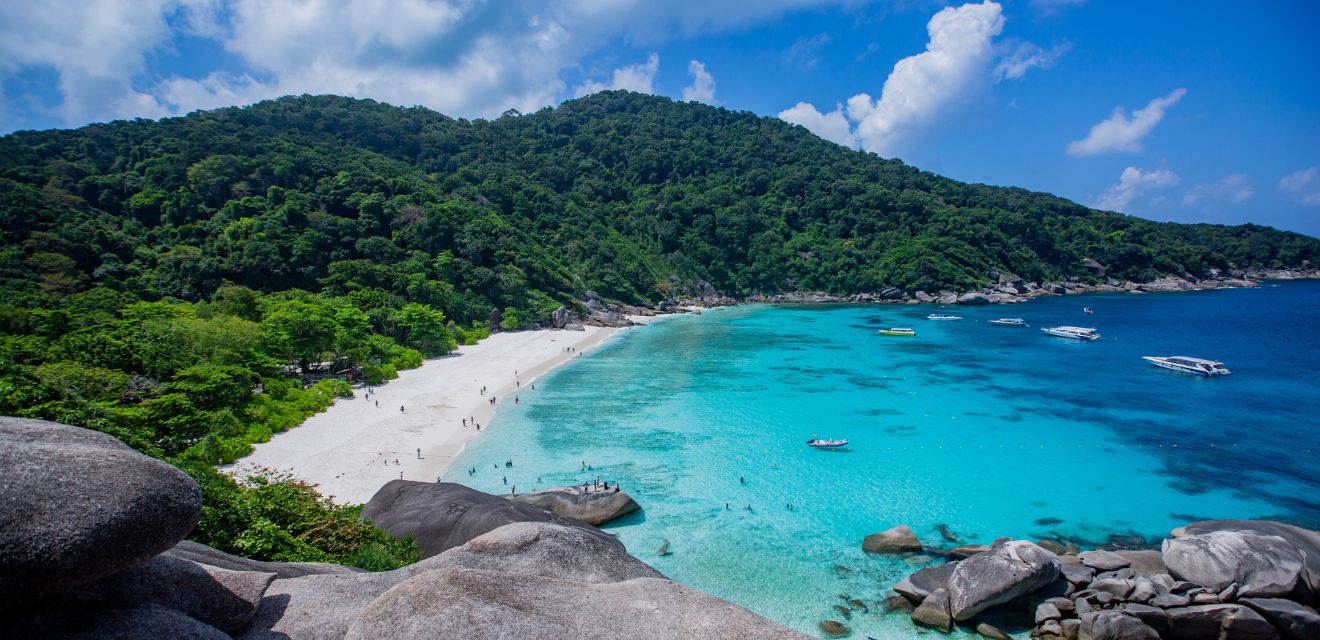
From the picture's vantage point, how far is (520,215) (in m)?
110

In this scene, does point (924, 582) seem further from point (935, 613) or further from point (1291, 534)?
point (1291, 534)

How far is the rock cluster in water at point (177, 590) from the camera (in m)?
5.20

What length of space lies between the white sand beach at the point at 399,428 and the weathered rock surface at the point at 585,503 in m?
6.86

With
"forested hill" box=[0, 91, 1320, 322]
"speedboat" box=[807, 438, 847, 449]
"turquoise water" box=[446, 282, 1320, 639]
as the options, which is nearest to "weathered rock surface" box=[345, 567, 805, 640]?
"turquoise water" box=[446, 282, 1320, 639]

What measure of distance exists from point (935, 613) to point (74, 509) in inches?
796

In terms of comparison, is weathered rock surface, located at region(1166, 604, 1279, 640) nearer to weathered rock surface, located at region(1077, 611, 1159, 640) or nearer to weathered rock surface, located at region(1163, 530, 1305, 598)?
weathered rock surface, located at region(1077, 611, 1159, 640)

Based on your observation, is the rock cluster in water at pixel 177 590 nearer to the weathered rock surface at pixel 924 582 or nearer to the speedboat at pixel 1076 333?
the weathered rock surface at pixel 924 582

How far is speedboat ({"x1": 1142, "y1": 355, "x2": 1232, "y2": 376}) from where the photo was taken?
165 ft

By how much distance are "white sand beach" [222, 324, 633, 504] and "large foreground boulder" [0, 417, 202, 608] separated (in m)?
21.1

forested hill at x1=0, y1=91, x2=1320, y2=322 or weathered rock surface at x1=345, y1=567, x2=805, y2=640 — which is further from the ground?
forested hill at x1=0, y1=91, x2=1320, y2=322

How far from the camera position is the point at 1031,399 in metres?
44.4

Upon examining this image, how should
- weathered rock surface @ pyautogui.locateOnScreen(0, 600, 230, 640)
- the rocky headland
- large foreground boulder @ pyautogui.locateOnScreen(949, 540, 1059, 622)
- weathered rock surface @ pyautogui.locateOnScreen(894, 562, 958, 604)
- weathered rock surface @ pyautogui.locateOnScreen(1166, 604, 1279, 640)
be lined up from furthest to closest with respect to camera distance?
the rocky headland, weathered rock surface @ pyautogui.locateOnScreen(894, 562, 958, 604), large foreground boulder @ pyautogui.locateOnScreen(949, 540, 1059, 622), weathered rock surface @ pyautogui.locateOnScreen(1166, 604, 1279, 640), weathered rock surface @ pyautogui.locateOnScreen(0, 600, 230, 640)

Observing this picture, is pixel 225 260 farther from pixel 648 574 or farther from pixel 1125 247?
pixel 1125 247

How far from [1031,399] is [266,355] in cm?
5550
